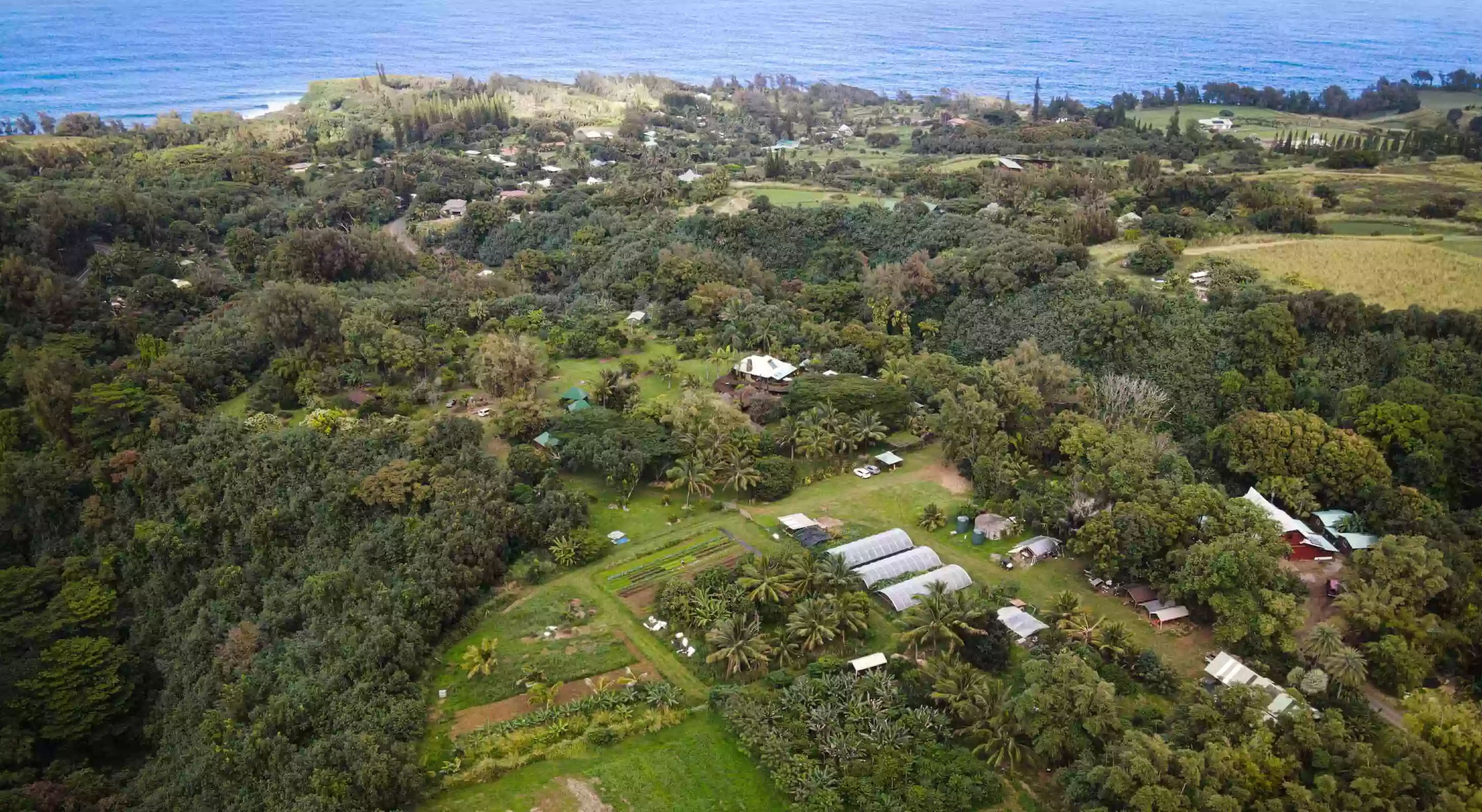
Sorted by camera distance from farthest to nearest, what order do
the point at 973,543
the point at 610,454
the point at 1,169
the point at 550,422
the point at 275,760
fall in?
the point at 1,169, the point at 550,422, the point at 610,454, the point at 973,543, the point at 275,760

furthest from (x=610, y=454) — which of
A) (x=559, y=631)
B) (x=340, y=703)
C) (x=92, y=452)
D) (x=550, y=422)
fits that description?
(x=92, y=452)

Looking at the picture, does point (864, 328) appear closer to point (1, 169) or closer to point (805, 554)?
point (805, 554)

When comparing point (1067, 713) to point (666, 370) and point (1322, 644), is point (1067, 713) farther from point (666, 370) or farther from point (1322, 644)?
point (666, 370)

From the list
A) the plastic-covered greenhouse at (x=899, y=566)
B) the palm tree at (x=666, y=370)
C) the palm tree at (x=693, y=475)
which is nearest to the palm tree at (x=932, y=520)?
the plastic-covered greenhouse at (x=899, y=566)

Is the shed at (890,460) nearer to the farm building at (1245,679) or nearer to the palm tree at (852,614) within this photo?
the palm tree at (852,614)

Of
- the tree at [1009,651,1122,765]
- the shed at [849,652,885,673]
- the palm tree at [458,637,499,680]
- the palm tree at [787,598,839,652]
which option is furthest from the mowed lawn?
the tree at [1009,651,1122,765]

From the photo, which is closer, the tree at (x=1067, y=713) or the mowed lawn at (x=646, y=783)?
the tree at (x=1067, y=713)
